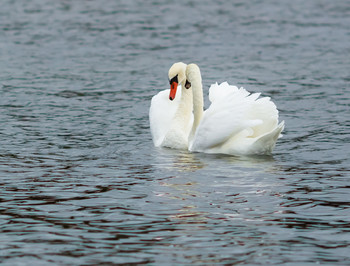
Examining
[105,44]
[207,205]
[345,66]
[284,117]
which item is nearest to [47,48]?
[105,44]

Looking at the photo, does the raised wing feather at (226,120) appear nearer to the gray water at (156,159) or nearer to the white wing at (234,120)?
the white wing at (234,120)

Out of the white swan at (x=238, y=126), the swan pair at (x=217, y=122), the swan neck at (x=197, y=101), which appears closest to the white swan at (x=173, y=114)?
the swan pair at (x=217, y=122)

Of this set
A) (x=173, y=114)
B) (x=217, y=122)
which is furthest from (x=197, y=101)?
(x=217, y=122)

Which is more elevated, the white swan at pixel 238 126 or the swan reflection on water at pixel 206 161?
the white swan at pixel 238 126

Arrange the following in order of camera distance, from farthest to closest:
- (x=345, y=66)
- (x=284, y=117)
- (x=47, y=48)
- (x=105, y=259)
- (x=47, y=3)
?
(x=47, y=3) < (x=47, y=48) < (x=345, y=66) < (x=284, y=117) < (x=105, y=259)

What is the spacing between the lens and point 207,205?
32.4 ft

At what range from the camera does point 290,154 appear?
1315 centimetres

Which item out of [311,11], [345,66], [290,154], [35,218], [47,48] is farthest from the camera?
[311,11]

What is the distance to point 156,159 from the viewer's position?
1288cm

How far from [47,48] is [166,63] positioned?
166 inches

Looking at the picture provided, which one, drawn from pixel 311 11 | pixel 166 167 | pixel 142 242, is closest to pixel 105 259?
pixel 142 242

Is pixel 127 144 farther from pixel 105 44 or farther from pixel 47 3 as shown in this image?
pixel 47 3

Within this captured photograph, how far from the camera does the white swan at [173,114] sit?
13766 mm

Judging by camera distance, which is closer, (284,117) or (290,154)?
(290,154)
